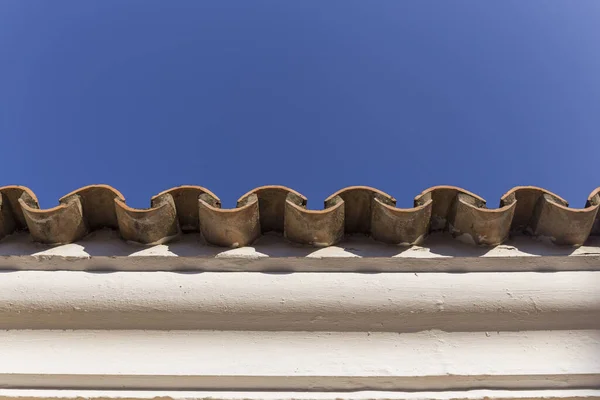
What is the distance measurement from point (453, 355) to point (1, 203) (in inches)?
94.2

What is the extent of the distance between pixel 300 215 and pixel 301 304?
429 mm

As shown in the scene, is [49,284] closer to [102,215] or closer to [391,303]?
[102,215]

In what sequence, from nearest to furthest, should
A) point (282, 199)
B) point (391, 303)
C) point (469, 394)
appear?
1. point (469, 394)
2. point (391, 303)
3. point (282, 199)

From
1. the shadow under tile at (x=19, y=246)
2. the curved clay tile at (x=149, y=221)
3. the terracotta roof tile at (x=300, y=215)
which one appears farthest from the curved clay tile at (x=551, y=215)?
the shadow under tile at (x=19, y=246)

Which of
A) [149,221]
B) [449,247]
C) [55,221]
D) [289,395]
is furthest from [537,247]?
[55,221]

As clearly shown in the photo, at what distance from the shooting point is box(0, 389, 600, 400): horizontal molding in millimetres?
2205

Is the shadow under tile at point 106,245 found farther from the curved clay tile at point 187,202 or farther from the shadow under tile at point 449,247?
the shadow under tile at point 449,247

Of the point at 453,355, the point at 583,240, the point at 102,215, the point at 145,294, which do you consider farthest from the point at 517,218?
the point at 102,215

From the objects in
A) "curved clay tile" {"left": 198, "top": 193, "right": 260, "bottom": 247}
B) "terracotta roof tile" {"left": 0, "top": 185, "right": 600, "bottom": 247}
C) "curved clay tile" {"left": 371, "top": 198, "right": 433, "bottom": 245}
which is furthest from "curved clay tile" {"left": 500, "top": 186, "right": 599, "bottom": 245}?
"curved clay tile" {"left": 198, "top": 193, "right": 260, "bottom": 247}

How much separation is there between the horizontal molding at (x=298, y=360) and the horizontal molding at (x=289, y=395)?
1.0 inches

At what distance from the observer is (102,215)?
9.04ft

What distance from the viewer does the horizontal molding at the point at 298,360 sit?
2.23 meters

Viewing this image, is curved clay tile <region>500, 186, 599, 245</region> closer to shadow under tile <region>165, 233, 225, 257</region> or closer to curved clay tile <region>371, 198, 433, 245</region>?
curved clay tile <region>371, 198, 433, 245</region>

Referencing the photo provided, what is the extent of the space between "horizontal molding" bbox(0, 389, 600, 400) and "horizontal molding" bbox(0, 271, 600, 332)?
0.29 metres
